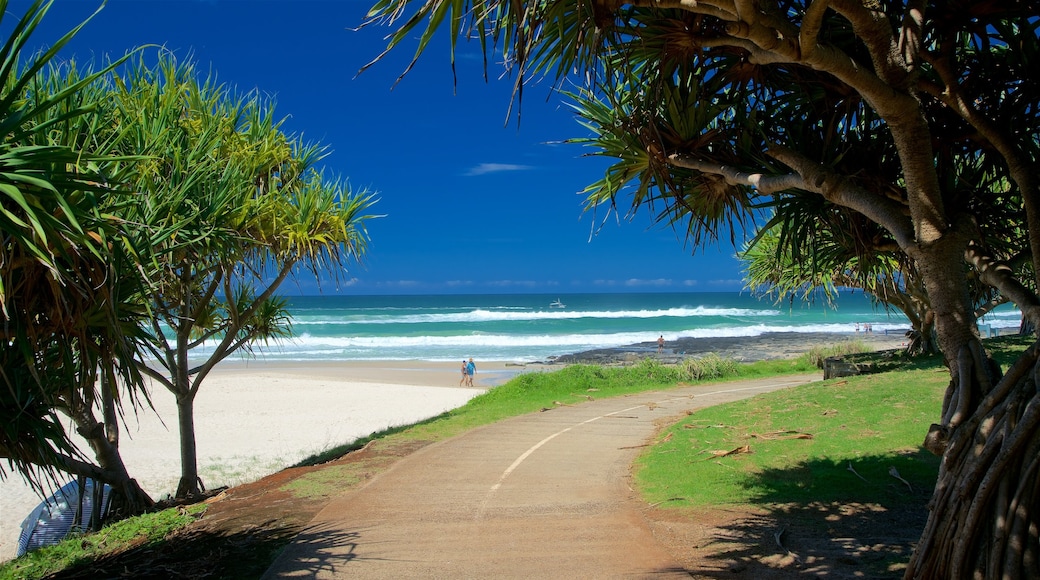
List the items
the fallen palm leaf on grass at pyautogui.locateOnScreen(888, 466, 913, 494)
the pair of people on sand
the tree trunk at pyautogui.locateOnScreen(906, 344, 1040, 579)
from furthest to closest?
the pair of people on sand, the fallen palm leaf on grass at pyautogui.locateOnScreen(888, 466, 913, 494), the tree trunk at pyautogui.locateOnScreen(906, 344, 1040, 579)

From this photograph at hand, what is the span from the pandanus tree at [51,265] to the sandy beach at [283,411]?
76 centimetres

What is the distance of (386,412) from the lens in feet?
65.1

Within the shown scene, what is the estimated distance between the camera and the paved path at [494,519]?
495cm

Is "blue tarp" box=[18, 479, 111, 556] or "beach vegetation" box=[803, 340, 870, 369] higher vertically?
"beach vegetation" box=[803, 340, 870, 369]

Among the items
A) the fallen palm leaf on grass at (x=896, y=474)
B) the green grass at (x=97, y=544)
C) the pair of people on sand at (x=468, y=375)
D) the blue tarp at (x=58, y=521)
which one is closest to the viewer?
the green grass at (x=97, y=544)

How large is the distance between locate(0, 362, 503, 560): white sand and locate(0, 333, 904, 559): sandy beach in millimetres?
24

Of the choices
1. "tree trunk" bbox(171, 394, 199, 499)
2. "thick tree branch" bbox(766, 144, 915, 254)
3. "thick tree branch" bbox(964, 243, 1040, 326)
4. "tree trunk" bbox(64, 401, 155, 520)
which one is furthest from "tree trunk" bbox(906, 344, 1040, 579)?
"tree trunk" bbox(171, 394, 199, 499)

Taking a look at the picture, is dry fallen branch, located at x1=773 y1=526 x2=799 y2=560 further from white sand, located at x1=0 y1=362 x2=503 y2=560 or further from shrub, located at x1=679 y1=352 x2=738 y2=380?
shrub, located at x1=679 y1=352 x2=738 y2=380

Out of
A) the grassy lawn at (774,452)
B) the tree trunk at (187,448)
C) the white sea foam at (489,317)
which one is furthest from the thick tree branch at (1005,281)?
the white sea foam at (489,317)

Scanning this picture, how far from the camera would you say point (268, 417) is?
19.2 meters

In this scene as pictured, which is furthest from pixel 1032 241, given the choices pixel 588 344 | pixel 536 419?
pixel 588 344

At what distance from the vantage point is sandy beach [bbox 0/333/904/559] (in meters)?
12.4

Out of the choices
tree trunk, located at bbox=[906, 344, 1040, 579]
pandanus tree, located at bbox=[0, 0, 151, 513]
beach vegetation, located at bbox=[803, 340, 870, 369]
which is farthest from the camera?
beach vegetation, located at bbox=[803, 340, 870, 369]

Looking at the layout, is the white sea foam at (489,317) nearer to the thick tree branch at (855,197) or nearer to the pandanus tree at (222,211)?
the pandanus tree at (222,211)
